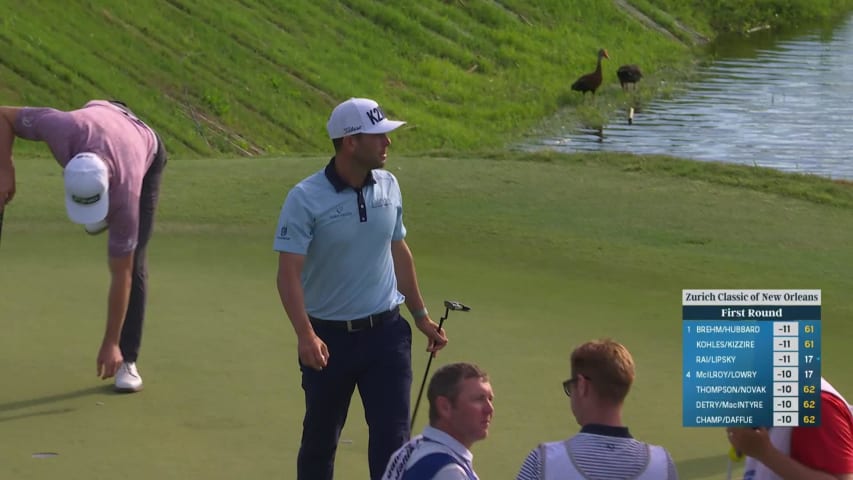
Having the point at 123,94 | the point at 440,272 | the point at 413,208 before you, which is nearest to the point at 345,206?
the point at 440,272

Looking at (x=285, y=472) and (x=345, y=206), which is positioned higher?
(x=345, y=206)

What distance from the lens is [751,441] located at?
3543mm

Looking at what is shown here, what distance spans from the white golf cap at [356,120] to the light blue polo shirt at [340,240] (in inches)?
5.1

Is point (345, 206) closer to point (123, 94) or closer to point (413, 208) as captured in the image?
point (413, 208)

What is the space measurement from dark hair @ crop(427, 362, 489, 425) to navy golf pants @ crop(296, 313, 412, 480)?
1222 millimetres

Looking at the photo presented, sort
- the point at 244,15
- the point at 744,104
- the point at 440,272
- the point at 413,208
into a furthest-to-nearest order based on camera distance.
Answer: the point at 744,104
the point at 244,15
the point at 413,208
the point at 440,272

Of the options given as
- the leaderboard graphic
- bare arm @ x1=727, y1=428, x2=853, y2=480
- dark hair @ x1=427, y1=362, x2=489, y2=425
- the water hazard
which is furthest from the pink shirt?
the water hazard

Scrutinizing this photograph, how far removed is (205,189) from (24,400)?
14.0 ft

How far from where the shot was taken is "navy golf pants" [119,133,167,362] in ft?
21.2

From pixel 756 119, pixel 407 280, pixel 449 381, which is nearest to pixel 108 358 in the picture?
pixel 407 280

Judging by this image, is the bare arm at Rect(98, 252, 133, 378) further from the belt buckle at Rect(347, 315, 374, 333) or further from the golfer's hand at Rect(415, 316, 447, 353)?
the golfer's hand at Rect(415, 316, 447, 353)

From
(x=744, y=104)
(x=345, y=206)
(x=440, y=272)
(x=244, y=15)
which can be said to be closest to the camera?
(x=345, y=206)

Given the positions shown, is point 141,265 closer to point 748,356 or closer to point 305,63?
point 748,356

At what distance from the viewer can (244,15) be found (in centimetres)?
2470
